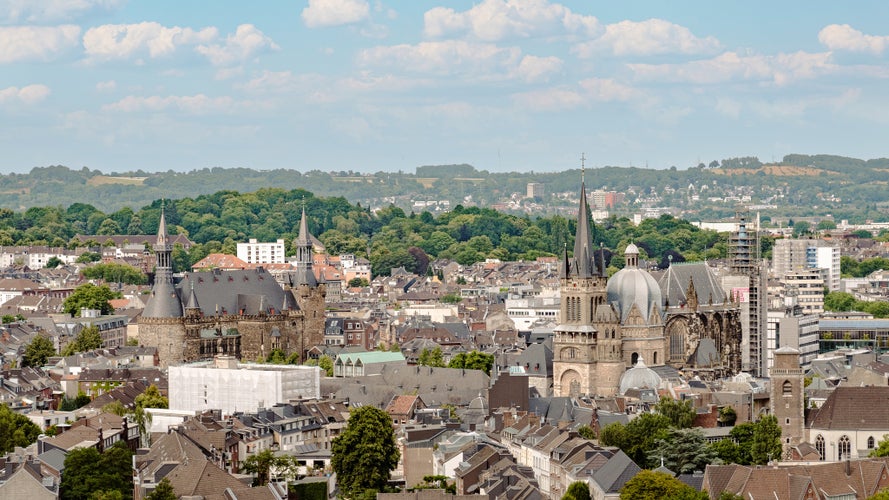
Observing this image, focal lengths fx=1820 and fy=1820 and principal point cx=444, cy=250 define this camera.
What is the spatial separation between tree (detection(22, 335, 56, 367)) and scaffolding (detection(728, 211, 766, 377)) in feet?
143

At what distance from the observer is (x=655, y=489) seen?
62.6 metres

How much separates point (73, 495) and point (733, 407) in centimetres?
3389

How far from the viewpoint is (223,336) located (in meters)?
115

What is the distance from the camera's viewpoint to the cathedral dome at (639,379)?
311 feet

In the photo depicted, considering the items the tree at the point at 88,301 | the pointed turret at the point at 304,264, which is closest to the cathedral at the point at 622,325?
the pointed turret at the point at 304,264

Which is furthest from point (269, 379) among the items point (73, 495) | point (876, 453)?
point (876, 453)

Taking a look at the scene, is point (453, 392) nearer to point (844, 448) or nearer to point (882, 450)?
point (844, 448)

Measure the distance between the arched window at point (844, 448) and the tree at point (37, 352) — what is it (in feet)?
187

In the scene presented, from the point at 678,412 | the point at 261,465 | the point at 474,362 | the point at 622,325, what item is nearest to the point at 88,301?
the point at 474,362

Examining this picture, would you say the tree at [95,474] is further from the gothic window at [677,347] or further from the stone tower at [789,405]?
the gothic window at [677,347]

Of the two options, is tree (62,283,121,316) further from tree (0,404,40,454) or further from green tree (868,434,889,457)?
green tree (868,434,889,457)

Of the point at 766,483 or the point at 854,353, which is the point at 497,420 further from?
the point at 854,353

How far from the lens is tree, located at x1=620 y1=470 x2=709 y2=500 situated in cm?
6206

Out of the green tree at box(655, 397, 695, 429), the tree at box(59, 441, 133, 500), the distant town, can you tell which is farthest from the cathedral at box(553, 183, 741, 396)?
the tree at box(59, 441, 133, 500)
